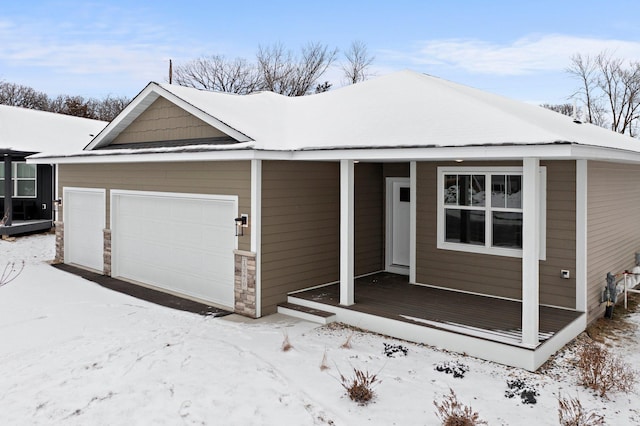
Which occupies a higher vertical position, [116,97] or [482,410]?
[116,97]

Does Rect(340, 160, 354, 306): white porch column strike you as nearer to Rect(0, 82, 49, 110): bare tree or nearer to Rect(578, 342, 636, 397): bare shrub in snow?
Rect(578, 342, 636, 397): bare shrub in snow

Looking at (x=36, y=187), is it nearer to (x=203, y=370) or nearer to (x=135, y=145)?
(x=135, y=145)

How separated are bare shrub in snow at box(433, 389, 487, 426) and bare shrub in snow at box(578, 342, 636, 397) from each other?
1594 millimetres

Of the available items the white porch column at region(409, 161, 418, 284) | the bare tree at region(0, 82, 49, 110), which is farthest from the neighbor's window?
the bare tree at region(0, 82, 49, 110)

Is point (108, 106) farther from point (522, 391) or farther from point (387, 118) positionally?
point (522, 391)

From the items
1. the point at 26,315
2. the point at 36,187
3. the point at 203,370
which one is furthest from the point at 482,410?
the point at 36,187

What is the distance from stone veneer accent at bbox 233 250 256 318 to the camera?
8.25m

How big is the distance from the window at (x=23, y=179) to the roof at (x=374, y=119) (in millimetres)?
8242

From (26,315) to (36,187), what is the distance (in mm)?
12020

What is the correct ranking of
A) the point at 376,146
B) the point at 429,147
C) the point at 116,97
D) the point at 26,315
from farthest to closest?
the point at 116,97
the point at 26,315
the point at 376,146
the point at 429,147

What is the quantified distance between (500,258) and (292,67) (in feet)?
111

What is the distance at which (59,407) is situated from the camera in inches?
202

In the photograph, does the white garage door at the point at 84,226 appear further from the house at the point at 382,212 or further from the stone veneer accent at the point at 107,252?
the house at the point at 382,212

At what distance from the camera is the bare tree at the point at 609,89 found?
33.8 metres
